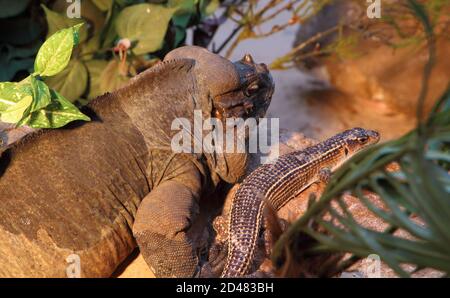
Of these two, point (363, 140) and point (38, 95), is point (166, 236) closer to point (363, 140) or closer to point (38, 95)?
point (38, 95)

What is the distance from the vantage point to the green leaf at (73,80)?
13.2 feet

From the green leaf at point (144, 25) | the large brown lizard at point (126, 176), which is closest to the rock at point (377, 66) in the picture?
the green leaf at point (144, 25)

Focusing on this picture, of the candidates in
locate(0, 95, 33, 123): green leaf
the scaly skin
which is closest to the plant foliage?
the scaly skin

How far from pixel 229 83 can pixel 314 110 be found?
3177mm

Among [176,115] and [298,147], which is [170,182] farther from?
[298,147]

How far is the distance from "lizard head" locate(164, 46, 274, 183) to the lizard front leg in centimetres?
43

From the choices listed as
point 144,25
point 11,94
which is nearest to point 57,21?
point 144,25

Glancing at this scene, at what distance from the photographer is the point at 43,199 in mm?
2469

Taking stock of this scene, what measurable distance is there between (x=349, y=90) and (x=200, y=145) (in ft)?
12.3

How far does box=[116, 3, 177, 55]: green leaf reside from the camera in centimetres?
382

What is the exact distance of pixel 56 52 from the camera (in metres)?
2.55

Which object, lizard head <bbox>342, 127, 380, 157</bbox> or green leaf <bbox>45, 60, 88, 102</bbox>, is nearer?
lizard head <bbox>342, 127, 380, 157</bbox>

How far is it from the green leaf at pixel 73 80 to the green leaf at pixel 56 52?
1.48m

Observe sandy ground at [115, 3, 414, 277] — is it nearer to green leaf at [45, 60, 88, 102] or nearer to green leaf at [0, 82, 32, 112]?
green leaf at [45, 60, 88, 102]
